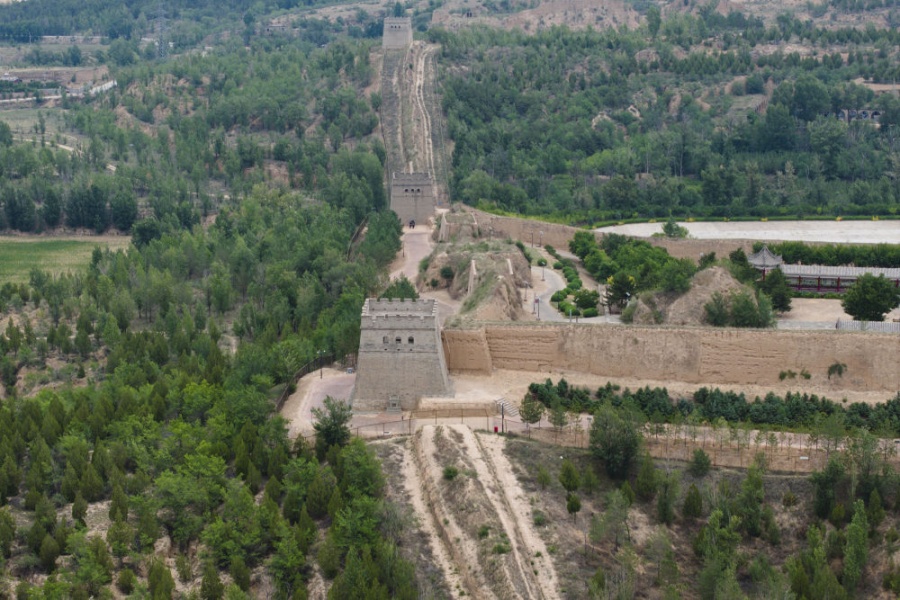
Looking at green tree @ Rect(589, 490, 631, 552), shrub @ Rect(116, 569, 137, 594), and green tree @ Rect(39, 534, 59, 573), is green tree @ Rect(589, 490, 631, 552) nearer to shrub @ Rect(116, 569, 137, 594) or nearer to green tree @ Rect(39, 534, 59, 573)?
shrub @ Rect(116, 569, 137, 594)

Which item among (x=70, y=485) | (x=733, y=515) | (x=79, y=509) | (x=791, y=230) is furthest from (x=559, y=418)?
(x=791, y=230)

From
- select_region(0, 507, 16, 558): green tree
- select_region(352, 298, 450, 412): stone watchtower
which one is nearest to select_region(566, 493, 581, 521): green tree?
select_region(352, 298, 450, 412): stone watchtower

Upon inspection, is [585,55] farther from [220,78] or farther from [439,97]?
[220,78]

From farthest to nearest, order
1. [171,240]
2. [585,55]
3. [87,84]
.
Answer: [87,84]
[585,55]
[171,240]

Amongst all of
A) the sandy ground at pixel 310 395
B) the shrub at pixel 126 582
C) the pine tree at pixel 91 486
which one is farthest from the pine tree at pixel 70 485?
the sandy ground at pixel 310 395

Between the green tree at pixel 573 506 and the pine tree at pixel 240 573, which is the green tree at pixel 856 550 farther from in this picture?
the pine tree at pixel 240 573

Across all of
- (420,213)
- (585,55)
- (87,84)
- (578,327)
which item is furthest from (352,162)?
(87,84)
